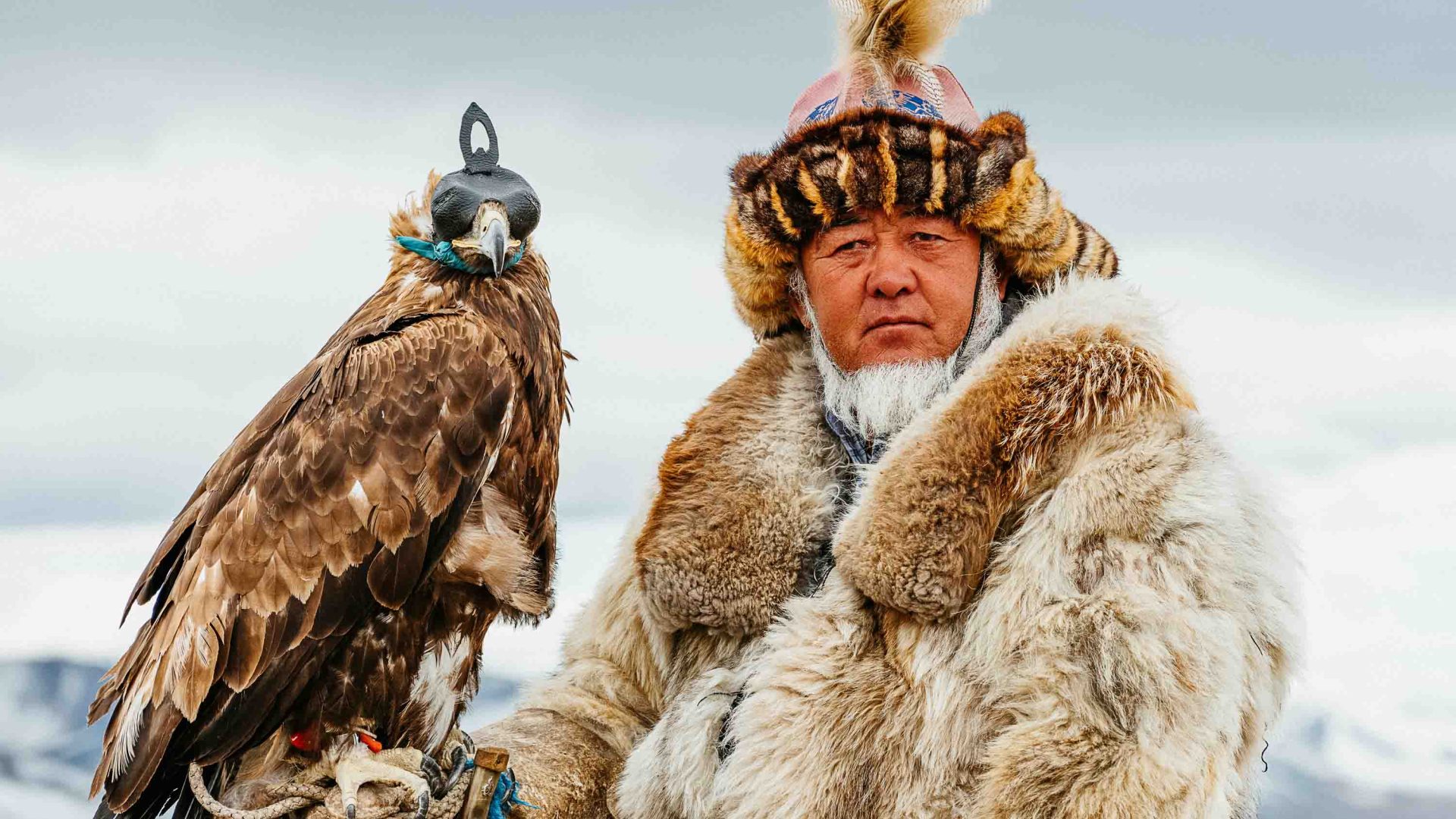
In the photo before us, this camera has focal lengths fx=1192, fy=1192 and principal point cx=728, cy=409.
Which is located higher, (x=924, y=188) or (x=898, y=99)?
(x=898, y=99)

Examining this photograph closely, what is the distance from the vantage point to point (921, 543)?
217 cm

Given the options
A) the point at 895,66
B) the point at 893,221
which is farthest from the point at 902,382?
the point at 895,66

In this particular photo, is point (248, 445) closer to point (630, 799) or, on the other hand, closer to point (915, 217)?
point (630, 799)

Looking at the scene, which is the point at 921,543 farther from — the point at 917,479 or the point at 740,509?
the point at 740,509

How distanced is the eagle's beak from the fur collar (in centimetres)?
61

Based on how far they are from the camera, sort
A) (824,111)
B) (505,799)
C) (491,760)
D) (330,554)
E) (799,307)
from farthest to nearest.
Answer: (799,307), (824,111), (505,799), (491,760), (330,554)

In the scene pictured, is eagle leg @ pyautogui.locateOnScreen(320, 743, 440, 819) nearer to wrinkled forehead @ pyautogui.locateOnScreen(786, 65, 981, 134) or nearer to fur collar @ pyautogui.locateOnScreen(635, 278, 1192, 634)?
fur collar @ pyautogui.locateOnScreen(635, 278, 1192, 634)

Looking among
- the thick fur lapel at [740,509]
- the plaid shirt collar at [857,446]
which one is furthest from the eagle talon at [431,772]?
the plaid shirt collar at [857,446]

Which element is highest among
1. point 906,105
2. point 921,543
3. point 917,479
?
point 906,105

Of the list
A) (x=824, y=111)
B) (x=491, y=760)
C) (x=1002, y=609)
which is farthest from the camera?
(x=824, y=111)

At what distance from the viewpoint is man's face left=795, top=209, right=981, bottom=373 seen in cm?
254

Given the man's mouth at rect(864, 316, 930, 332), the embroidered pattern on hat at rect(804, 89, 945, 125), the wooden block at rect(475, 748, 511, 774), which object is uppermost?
the embroidered pattern on hat at rect(804, 89, 945, 125)

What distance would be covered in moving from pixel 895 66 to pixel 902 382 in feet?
2.44

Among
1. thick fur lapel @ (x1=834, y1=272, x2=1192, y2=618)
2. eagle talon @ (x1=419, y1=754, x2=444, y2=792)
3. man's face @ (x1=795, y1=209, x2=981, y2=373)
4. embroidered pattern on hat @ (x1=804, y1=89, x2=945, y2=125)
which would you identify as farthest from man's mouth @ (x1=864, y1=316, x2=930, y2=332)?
eagle talon @ (x1=419, y1=754, x2=444, y2=792)
